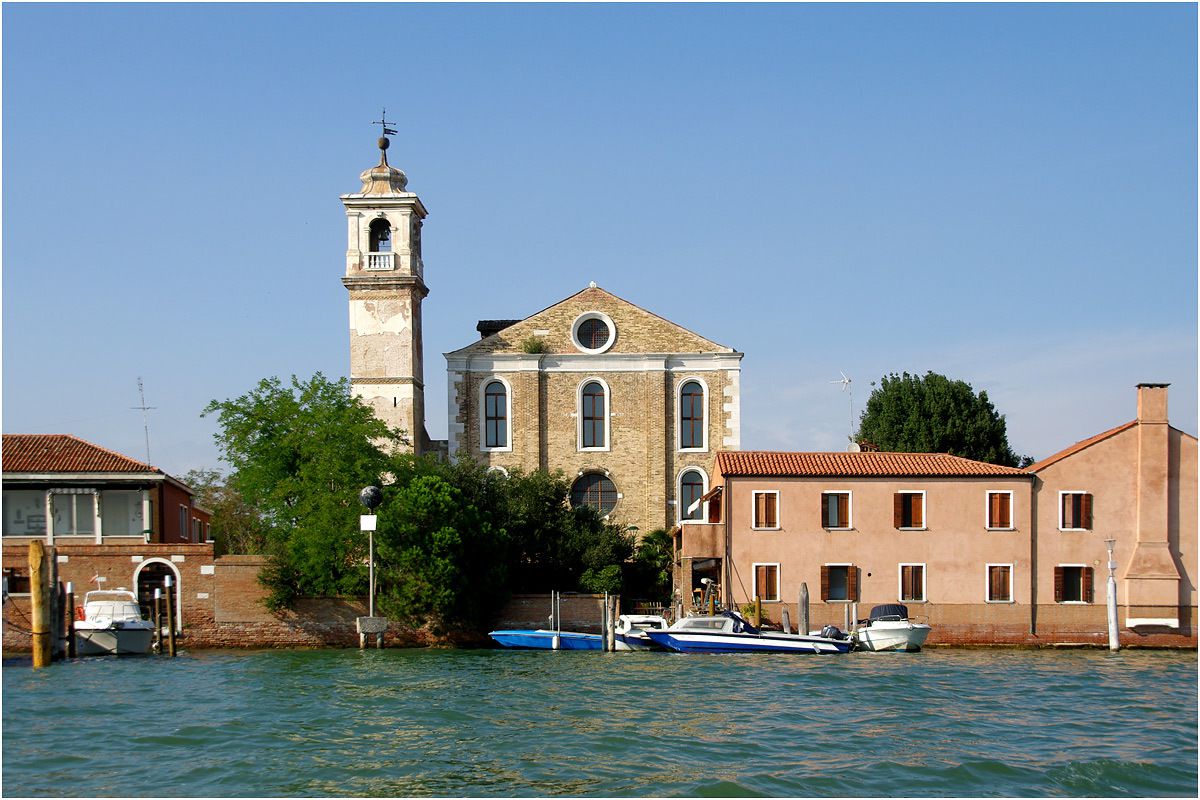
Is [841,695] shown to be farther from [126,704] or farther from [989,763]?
[126,704]

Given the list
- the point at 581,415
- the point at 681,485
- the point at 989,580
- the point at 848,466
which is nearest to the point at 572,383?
the point at 581,415

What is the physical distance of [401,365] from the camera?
42.8 meters

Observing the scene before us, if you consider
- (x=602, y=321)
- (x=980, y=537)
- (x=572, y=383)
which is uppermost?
(x=602, y=321)

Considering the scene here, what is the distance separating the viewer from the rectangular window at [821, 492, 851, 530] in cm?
3512

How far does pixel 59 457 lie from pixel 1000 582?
80.6 feet

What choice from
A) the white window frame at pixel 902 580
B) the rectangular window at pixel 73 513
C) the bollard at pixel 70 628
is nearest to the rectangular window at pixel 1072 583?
the white window frame at pixel 902 580

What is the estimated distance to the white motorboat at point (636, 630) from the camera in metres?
32.8

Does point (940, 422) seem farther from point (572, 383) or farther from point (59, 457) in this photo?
point (59, 457)

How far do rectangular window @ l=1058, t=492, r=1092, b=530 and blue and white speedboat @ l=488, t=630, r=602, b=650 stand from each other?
12525mm

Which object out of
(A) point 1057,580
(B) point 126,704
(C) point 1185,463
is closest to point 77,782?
(B) point 126,704

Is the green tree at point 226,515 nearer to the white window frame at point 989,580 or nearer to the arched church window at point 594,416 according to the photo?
the arched church window at point 594,416

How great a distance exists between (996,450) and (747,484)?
60.1ft

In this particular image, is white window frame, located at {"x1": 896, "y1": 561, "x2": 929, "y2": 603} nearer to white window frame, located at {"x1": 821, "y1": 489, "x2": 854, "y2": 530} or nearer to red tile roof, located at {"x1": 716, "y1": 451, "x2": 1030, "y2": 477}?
white window frame, located at {"x1": 821, "y1": 489, "x2": 854, "y2": 530}

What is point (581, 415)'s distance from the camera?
143 ft
